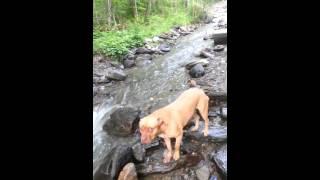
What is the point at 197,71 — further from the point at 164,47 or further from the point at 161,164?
the point at 161,164

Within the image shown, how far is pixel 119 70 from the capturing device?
9.09 ft

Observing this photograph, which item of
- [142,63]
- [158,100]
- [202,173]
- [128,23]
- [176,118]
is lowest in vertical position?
[202,173]

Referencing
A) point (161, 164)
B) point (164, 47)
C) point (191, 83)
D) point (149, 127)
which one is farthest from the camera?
point (164, 47)

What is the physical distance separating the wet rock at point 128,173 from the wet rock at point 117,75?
594 millimetres

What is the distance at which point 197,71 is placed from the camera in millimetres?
2793

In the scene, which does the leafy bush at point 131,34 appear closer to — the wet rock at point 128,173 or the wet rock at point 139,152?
the wet rock at point 139,152

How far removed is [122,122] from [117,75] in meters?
0.33

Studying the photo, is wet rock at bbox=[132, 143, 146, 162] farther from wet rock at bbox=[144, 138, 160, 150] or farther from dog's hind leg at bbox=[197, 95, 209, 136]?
dog's hind leg at bbox=[197, 95, 209, 136]

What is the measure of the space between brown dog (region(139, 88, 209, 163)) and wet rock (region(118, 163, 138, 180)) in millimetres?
186

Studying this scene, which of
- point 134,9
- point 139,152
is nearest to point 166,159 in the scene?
point 139,152

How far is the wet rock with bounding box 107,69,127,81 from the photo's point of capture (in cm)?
272

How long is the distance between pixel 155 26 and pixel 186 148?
2.89ft

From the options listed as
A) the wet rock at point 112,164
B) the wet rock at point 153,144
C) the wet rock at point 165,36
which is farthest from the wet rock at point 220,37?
the wet rock at point 112,164

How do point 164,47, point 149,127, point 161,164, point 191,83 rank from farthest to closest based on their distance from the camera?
point 164,47 → point 191,83 → point 161,164 → point 149,127
